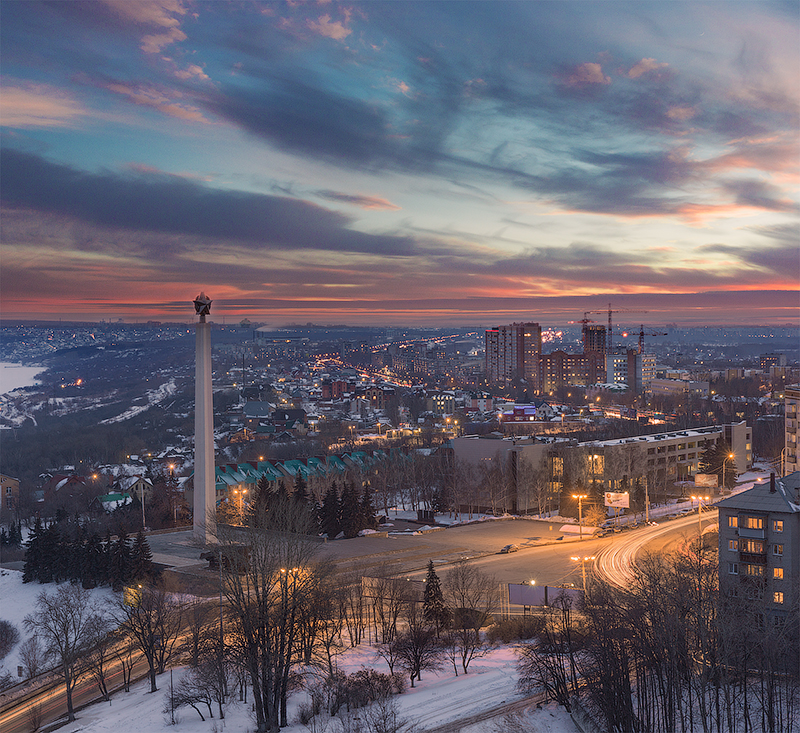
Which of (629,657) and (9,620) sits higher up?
(629,657)

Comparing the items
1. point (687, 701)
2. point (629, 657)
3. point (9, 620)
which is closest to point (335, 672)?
point (629, 657)

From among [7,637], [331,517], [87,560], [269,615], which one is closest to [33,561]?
[87,560]

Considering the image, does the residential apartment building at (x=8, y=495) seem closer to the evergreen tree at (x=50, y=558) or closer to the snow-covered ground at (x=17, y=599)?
the snow-covered ground at (x=17, y=599)

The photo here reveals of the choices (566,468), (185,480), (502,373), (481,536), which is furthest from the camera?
(502,373)

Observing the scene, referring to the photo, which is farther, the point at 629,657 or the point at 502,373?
the point at 502,373

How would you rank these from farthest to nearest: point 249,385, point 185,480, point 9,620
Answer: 1. point 249,385
2. point 185,480
3. point 9,620

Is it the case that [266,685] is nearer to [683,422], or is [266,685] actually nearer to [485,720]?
[485,720]

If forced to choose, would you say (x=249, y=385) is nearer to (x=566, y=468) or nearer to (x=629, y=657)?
(x=566, y=468)
